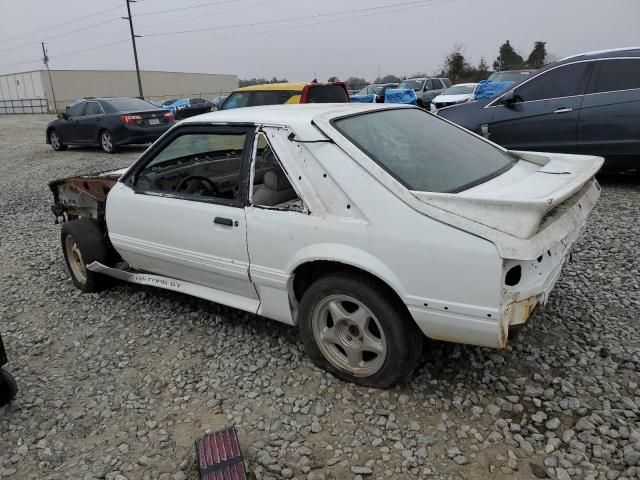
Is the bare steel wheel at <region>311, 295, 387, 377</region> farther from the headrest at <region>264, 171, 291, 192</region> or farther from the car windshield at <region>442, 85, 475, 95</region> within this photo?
the car windshield at <region>442, 85, 475, 95</region>

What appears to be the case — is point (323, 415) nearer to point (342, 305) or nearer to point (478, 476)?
point (342, 305)

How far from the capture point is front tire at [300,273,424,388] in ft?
8.18

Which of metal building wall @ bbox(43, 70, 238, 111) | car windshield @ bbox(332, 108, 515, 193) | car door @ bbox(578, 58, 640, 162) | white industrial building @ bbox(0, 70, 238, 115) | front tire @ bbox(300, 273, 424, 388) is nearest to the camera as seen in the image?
front tire @ bbox(300, 273, 424, 388)

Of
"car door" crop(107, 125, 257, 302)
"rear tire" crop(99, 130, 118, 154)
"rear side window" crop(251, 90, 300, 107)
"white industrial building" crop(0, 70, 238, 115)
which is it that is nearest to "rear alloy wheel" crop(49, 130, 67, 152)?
"rear tire" crop(99, 130, 118, 154)

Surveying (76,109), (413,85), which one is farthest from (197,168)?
(413,85)

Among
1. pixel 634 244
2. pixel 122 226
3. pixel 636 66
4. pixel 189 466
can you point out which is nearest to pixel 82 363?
pixel 122 226

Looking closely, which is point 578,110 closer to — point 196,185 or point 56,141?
point 196,185

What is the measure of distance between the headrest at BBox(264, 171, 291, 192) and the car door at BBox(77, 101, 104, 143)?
38.1 ft

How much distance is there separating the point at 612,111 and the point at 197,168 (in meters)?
5.05

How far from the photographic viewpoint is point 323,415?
2.59 metres

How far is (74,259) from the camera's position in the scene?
4.43 metres

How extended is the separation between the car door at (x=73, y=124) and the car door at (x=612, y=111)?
41.1ft

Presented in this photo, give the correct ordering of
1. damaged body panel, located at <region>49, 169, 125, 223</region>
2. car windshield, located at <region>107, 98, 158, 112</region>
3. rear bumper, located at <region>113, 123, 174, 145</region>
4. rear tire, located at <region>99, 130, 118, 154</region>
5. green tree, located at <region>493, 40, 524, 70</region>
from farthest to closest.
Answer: green tree, located at <region>493, 40, 524, 70</region> → car windshield, located at <region>107, 98, 158, 112</region> → rear tire, located at <region>99, 130, 118, 154</region> → rear bumper, located at <region>113, 123, 174, 145</region> → damaged body panel, located at <region>49, 169, 125, 223</region>

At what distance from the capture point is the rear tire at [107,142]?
504 inches
